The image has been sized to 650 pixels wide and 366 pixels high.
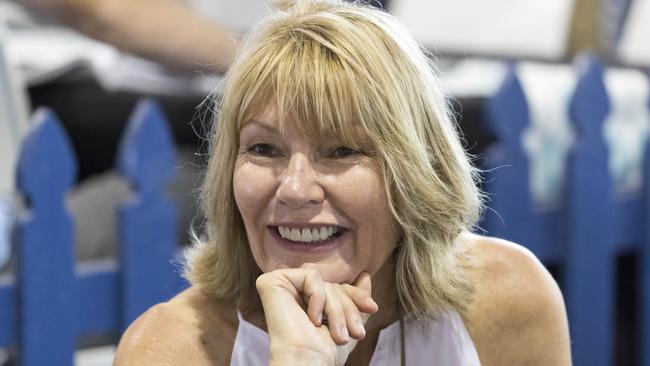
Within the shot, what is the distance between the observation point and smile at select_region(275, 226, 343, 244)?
5.18ft

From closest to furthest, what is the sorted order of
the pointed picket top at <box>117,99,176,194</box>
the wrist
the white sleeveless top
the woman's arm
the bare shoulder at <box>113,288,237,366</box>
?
the wrist, the bare shoulder at <box>113,288,237,366</box>, the white sleeveless top, the pointed picket top at <box>117,99,176,194</box>, the woman's arm

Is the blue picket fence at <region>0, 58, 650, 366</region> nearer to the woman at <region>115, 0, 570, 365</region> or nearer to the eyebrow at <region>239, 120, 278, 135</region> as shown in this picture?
the woman at <region>115, 0, 570, 365</region>

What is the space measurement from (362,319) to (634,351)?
2.29 meters

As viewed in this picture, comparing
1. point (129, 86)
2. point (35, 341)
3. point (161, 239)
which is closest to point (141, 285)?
point (161, 239)

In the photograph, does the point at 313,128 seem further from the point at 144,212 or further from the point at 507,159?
the point at 507,159

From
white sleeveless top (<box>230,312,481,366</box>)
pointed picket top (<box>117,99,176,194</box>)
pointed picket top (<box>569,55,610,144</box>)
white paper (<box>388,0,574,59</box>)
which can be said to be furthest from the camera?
white paper (<box>388,0,574,59</box>)

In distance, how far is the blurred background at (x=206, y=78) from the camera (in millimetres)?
2746

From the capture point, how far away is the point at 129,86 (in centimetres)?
331

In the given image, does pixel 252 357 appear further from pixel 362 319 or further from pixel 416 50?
pixel 416 50

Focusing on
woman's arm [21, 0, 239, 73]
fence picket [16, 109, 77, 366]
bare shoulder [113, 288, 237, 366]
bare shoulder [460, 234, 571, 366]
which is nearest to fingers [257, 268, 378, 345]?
bare shoulder [113, 288, 237, 366]

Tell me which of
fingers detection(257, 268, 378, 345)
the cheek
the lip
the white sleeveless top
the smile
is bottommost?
the white sleeveless top

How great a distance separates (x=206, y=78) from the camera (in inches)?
123

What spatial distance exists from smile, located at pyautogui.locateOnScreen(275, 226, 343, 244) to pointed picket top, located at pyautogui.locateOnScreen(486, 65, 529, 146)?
5.21 feet

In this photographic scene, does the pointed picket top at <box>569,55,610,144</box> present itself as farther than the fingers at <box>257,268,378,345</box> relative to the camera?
Yes
